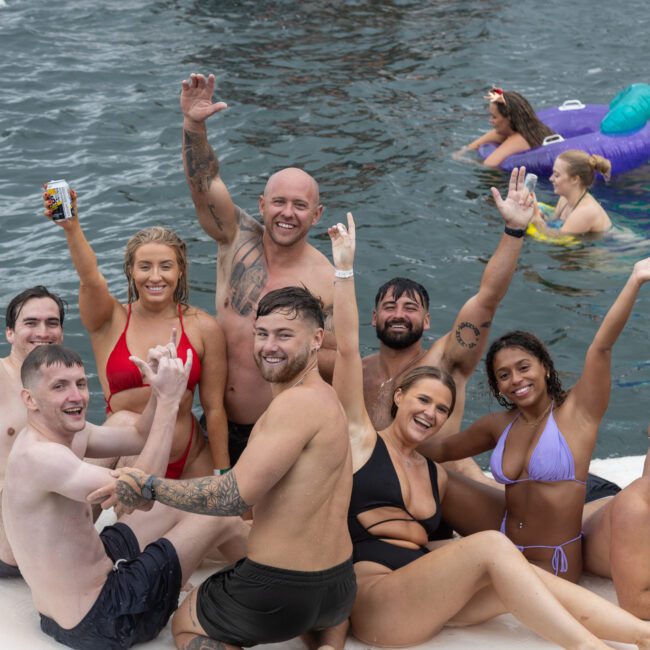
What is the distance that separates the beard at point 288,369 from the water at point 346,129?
4.19 metres

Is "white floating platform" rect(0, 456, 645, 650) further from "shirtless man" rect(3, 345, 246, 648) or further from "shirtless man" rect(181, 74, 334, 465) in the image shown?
"shirtless man" rect(181, 74, 334, 465)

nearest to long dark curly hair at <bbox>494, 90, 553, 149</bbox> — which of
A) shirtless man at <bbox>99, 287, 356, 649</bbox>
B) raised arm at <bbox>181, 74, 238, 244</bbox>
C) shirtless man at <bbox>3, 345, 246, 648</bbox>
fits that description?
raised arm at <bbox>181, 74, 238, 244</bbox>

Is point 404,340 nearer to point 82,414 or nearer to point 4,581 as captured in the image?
point 82,414

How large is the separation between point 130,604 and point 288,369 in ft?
4.35

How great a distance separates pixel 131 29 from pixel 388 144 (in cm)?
589

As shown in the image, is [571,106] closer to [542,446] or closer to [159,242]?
[159,242]

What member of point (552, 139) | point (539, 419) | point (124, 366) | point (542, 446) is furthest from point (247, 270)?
point (552, 139)

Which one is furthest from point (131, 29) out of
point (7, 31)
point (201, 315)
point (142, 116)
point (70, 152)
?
point (201, 315)

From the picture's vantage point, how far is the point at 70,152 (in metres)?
12.9

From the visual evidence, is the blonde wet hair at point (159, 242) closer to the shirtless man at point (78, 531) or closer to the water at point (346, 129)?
the shirtless man at point (78, 531)

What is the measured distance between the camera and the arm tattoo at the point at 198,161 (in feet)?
20.7

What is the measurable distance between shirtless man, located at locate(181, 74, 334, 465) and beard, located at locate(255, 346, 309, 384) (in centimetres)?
151

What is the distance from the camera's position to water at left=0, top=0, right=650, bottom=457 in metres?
10.3

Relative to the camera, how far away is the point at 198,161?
634 cm
